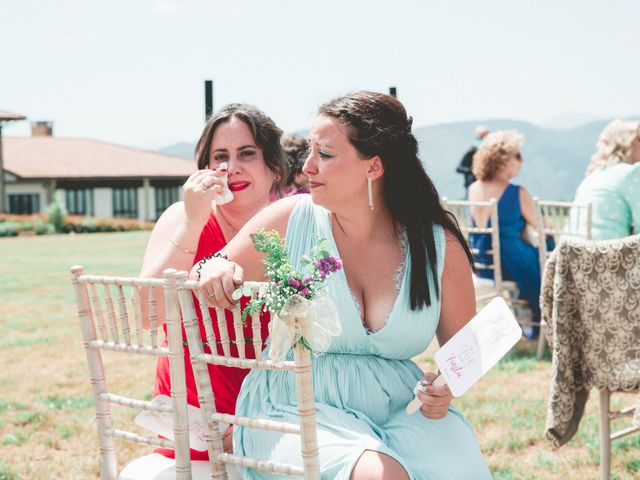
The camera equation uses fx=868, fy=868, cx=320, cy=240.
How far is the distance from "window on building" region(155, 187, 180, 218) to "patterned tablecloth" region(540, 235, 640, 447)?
4211 centimetres

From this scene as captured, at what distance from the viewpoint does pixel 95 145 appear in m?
48.1

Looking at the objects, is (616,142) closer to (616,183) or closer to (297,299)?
(616,183)

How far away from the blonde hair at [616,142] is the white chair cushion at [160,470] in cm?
438

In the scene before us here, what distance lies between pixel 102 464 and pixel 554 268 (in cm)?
177

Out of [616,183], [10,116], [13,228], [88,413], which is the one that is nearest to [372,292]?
[88,413]

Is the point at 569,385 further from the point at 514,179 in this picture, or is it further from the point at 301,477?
the point at 514,179

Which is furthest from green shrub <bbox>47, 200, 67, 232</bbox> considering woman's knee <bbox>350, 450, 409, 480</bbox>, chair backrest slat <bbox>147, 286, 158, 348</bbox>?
woman's knee <bbox>350, 450, 409, 480</bbox>

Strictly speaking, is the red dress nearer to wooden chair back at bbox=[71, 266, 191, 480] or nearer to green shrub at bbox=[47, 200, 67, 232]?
wooden chair back at bbox=[71, 266, 191, 480]

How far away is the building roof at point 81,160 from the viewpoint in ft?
136

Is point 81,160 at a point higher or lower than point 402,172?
lower

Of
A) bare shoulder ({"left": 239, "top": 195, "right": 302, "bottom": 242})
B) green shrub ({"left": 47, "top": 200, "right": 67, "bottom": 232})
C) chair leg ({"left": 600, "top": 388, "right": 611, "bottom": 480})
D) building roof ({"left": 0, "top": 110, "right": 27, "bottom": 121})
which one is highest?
building roof ({"left": 0, "top": 110, "right": 27, "bottom": 121})

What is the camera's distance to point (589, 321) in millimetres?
3252

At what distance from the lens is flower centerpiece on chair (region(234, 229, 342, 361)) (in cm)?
197

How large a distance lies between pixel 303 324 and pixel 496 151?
18.6 feet
